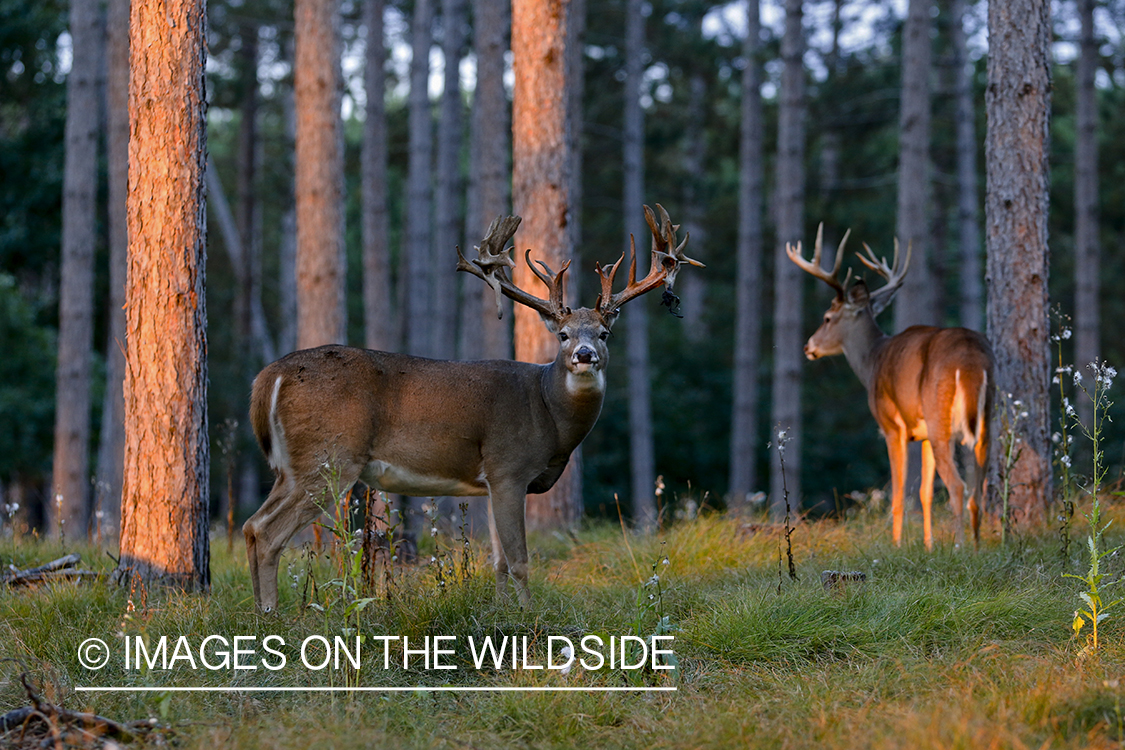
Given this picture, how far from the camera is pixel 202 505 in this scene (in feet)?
21.3

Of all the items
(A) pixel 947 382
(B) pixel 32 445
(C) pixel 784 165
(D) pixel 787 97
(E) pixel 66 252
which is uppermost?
(D) pixel 787 97

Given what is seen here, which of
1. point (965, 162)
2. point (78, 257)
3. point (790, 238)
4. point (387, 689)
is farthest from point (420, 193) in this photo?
point (387, 689)

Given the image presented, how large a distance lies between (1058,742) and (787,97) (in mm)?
13901

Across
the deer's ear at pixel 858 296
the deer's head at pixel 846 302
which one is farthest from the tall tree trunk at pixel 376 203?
the deer's ear at pixel 858 296

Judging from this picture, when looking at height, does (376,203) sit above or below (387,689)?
above

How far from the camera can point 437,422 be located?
6.42 meters

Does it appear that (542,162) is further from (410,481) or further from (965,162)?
(965,162)

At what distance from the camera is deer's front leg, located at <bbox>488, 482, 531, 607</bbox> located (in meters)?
6.13

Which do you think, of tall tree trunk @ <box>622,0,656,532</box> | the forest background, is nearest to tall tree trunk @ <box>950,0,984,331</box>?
the forest background

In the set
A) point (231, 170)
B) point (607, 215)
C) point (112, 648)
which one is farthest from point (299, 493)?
point (231, 170)

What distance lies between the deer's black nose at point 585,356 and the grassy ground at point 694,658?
4.19 ft

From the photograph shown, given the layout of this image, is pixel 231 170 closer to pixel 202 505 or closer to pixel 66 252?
pixel 66 252

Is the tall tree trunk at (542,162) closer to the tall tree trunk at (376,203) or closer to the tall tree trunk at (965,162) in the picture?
the tall tree trunk at (376,203)

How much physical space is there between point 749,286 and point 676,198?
8.20 metres
